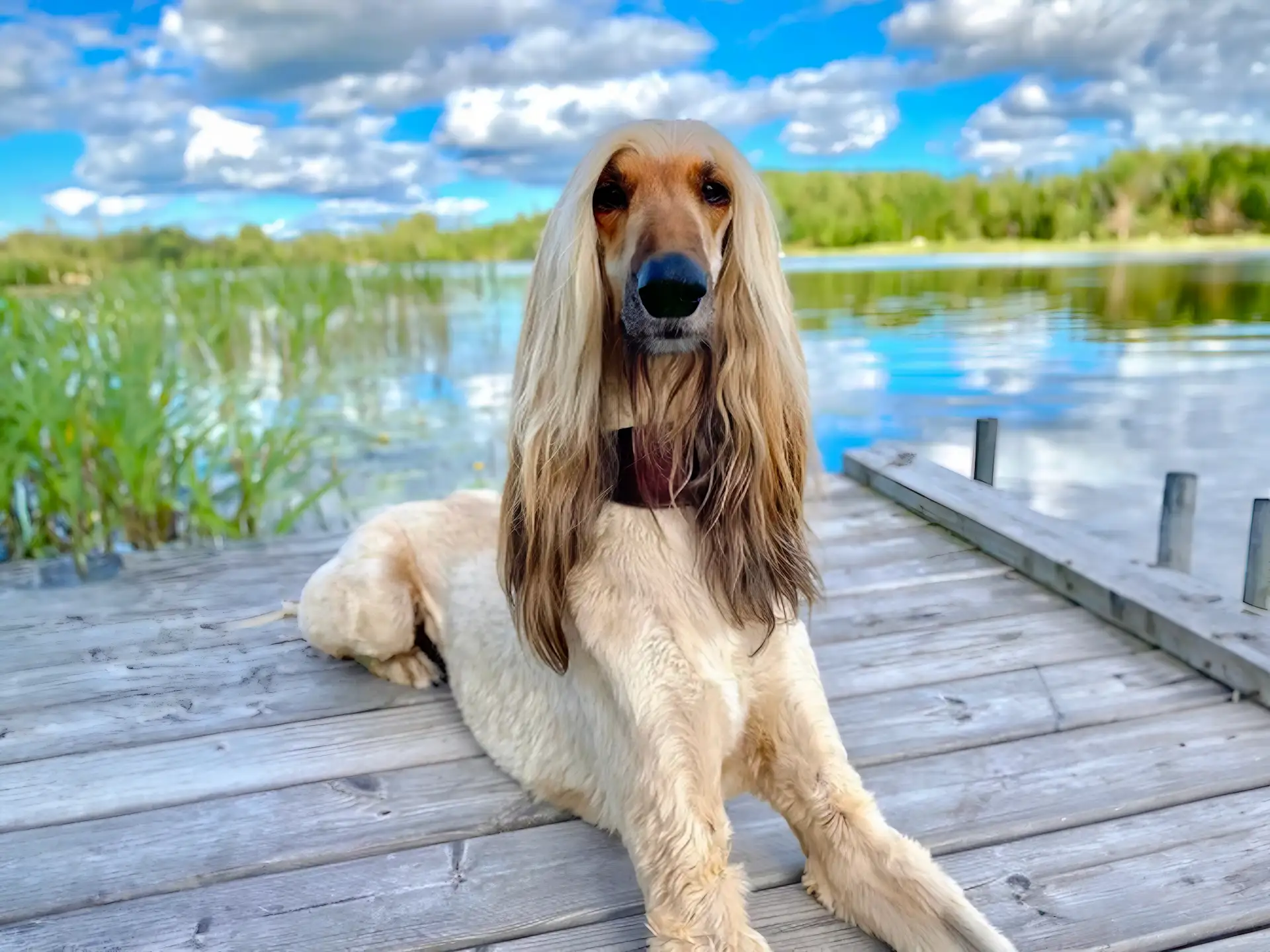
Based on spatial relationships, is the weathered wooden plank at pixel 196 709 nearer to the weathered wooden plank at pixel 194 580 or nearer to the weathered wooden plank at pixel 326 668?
the weathered wooden plank at pixel 326 668

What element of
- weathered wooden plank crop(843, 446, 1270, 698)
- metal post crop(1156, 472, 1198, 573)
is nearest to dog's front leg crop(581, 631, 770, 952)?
weathered wooden plank crop(843, 446, 1270, 698)

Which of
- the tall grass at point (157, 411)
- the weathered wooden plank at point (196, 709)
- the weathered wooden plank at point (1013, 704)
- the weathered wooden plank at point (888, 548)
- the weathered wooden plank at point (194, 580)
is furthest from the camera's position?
the tall grass at point (157, 411)

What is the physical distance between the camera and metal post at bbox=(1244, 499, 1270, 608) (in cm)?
236

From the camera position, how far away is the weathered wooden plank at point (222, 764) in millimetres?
1741

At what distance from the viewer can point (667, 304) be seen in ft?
3.94

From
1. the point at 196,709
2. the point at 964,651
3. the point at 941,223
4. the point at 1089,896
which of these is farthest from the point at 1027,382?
the point at 196,709

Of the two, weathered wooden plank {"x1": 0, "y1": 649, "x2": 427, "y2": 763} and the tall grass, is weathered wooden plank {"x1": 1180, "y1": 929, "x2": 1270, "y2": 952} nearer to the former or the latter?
weathered wooden plank {"x1": 0, "y1": 649, "x2": 427, "y2": 763}

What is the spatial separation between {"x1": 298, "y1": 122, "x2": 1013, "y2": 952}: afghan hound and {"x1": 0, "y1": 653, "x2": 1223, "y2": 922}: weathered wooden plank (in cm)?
39

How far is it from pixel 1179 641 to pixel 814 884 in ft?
4.22

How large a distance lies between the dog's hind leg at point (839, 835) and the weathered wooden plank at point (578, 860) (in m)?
0.13

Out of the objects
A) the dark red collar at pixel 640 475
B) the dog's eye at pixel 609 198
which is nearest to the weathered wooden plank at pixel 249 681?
the dark red collar at pixel 640 475

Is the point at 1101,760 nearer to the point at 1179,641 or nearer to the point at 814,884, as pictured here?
the point at 1179,641

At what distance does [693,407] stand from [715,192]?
1.06ft

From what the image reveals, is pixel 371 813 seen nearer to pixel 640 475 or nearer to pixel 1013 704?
pixel 640 475
